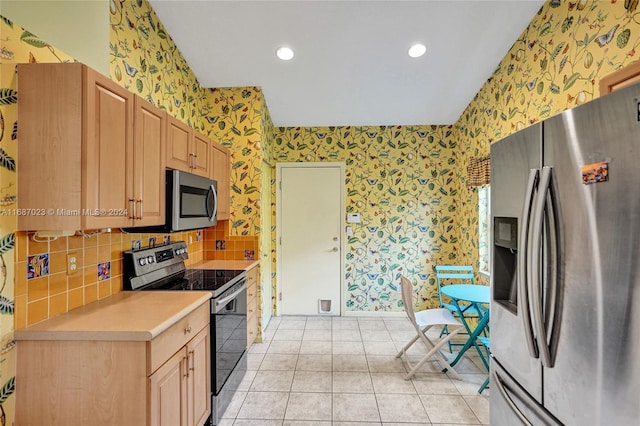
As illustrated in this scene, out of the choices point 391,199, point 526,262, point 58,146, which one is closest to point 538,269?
point 526,262

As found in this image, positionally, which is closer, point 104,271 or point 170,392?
point 170,392

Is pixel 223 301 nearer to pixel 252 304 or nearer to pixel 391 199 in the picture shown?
pixel 252 304

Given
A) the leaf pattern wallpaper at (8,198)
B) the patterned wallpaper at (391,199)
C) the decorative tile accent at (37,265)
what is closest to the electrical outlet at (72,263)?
the decorative tile accent at (37,265)

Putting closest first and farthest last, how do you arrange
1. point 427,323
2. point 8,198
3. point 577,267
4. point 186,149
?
point 577,267 < point 8,198 < point 186,149 < point 427,323

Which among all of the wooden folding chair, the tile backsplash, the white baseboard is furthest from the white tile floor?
the tile backsplash

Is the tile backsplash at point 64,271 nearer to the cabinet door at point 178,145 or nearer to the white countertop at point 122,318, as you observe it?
the white countertop at point 122,318

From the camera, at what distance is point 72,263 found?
152 centimetres

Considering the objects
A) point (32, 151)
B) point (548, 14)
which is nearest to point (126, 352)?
point (32, 151)

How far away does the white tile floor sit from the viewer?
2002mm

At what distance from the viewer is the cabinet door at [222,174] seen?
2.67m

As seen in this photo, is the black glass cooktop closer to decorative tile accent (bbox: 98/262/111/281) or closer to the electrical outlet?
decorative tile accent (bbox: 98/262/111/281)

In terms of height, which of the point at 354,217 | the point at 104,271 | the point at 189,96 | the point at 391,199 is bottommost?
the point at 104,271

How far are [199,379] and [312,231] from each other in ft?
7.90

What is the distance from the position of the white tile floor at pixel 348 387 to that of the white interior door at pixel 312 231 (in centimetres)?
71
